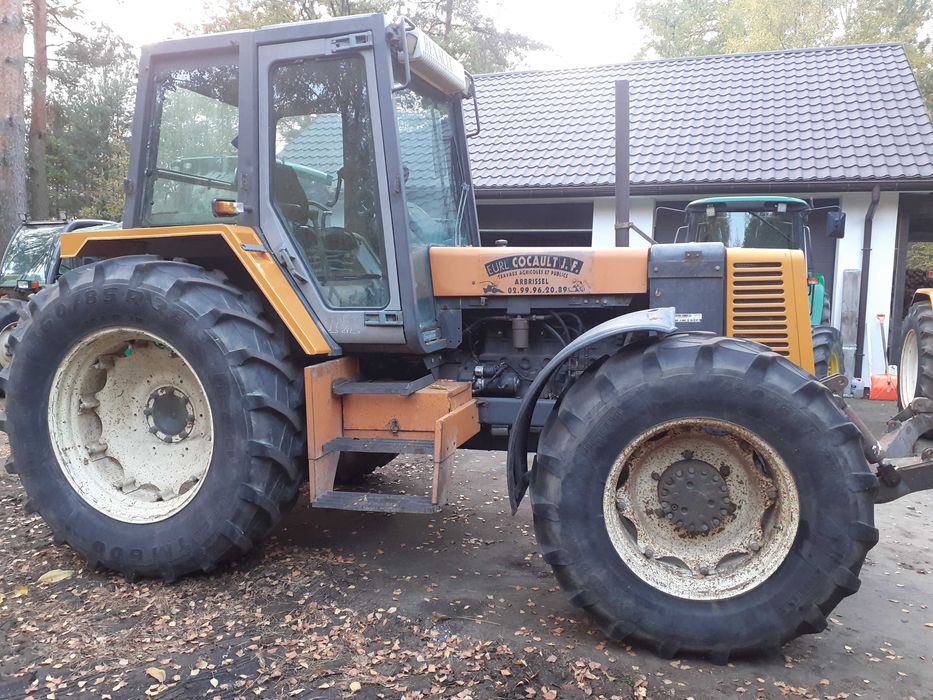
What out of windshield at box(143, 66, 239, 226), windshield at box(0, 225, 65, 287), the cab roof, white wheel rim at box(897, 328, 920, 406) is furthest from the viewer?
windshield at box(0, 225, 65, 287)

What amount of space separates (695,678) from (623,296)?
1.79 metres

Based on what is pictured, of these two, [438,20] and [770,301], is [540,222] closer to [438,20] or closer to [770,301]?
[770,301]

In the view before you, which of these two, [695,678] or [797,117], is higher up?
[797,117]

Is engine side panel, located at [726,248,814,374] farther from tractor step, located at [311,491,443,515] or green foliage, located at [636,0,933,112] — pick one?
green foliage, located at [636,0,933,112]

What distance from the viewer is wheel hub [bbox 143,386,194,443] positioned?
3707 millimetres

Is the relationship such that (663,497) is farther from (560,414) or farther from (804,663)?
(804,663)

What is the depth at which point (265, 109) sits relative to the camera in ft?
11.6

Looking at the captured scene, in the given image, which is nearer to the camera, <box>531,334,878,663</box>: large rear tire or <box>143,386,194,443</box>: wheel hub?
<box>531,334,878,663</box>: large rear tire

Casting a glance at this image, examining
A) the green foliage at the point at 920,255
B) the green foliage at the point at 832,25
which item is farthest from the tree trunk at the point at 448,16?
the green foliage at the point at 920,255

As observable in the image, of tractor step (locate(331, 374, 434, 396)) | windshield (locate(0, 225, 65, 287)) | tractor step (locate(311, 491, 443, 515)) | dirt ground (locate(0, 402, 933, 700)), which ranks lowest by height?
dirt ground (locate(0, 402, 933, 700))

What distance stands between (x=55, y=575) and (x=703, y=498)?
9.92 feet

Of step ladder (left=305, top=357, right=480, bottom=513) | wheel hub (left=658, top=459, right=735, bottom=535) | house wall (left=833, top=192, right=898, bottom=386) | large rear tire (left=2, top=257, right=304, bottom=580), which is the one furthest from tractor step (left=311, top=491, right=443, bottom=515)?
house wall (left=833, top=192, right=898, bottom=386)

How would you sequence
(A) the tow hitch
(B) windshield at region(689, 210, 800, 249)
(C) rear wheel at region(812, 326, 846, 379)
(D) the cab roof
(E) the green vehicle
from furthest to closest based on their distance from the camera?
(E) the green vehicle < (B) windshield at region(689, 210, 800, 249) < (D) the cab roof < (C) rear wheel at region(812, 326, 846, 379) < (A) the tow hitch

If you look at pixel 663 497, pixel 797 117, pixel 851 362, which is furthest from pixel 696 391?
pixel 797 117
